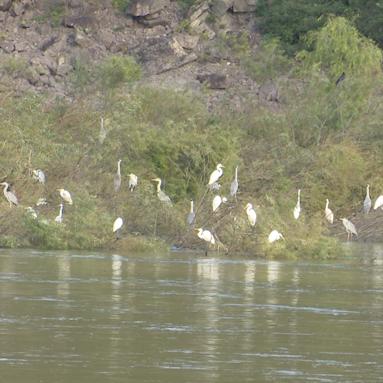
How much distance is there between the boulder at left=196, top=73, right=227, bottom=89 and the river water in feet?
106

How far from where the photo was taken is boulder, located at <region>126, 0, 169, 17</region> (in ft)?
198

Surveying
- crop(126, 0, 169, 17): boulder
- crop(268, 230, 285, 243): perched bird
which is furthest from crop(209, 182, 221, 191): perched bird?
crop(126, 0, 169, 17): boulder

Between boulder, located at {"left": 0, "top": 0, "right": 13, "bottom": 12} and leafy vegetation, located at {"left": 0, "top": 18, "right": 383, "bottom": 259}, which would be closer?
leafy vegetation, located at {"left": 0, "top": 18, "right": 383, "bottom": 259}

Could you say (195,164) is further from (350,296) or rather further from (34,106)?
(350,296)

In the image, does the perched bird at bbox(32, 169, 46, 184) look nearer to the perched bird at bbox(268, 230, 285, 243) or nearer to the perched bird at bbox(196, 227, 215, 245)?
the perched bird at bbox(196, 227, 215, 245)

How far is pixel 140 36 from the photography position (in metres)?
59.5

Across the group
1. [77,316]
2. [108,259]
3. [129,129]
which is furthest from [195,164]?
[77,316]

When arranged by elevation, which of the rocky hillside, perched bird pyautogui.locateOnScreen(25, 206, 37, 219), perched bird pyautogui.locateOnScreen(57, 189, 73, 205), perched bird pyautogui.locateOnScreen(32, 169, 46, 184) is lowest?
perched bird pyautogui.locateOnScreen(25, 206, 37, 219)

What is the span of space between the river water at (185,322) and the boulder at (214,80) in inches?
1267

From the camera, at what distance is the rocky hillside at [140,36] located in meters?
54.5

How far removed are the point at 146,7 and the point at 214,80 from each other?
7457 millimetres

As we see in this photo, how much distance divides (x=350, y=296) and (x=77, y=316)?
13.6 ft

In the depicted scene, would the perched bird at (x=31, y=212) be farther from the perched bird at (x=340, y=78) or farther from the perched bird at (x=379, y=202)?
Answer: the perched bird at (x=340, y=78)

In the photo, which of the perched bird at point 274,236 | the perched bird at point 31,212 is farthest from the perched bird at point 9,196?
the perched bird at point 274,236
